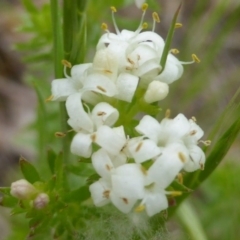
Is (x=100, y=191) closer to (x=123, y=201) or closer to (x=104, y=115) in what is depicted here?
(x=123, y=201)

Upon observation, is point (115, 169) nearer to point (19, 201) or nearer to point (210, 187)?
point (19, 201)

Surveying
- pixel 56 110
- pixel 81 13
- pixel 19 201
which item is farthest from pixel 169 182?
pixel 56 110

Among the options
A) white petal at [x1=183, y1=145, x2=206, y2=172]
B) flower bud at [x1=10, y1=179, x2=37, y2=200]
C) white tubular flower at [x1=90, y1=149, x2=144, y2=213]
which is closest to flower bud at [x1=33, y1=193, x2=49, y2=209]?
flower bud at [x1=10, y1=179, x2=37, y2=200]

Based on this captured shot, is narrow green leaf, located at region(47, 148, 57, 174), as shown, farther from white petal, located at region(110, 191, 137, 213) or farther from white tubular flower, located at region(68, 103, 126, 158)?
white petal, located at region(110, 191, 137, 213)

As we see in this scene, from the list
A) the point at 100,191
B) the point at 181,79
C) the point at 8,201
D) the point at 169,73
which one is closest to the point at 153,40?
the point at 169,73

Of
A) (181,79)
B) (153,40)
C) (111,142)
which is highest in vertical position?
(153,40)

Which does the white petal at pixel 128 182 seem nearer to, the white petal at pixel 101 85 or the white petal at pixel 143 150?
the white petal at pixel 143 150

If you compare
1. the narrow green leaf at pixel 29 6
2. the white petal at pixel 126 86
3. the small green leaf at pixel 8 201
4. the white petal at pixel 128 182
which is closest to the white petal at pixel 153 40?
the white petal at pixel 126 86
